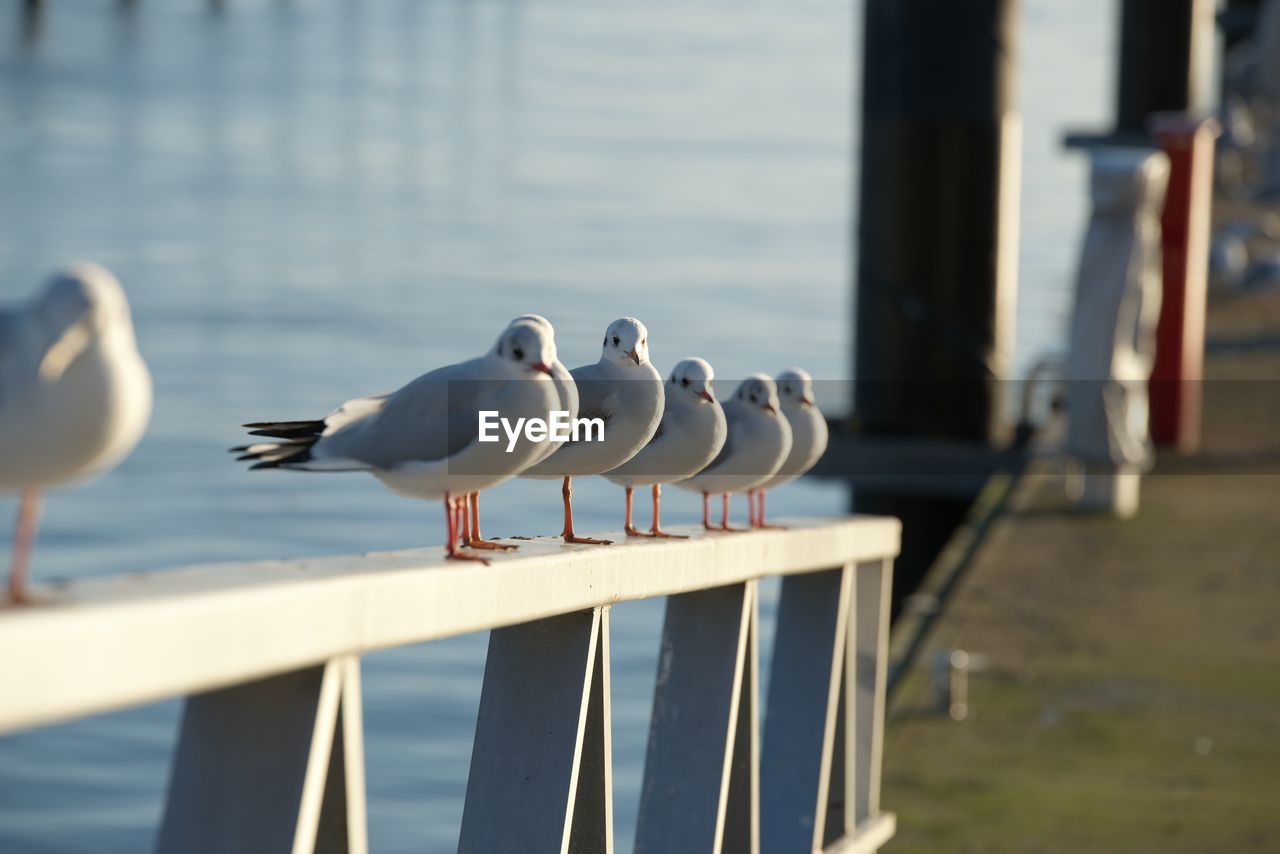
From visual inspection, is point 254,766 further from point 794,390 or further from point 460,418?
point 794,390

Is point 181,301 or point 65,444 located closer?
point 65,444

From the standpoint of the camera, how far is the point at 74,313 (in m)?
1.81

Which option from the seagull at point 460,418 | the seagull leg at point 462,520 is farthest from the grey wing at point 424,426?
the seagull leg at point 462,520

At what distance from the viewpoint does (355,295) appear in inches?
937

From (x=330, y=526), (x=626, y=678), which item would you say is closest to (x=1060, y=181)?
(x=330, y=526)

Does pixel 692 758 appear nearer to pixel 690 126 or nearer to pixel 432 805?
pixel 432 805

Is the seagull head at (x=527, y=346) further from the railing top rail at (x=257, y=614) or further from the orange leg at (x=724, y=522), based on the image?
the orange leg at (x=724, y=522)

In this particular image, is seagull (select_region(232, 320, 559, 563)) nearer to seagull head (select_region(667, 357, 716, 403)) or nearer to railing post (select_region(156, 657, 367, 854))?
railing post (select_region(156, 657, 367, 854))

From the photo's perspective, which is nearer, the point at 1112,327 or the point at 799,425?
the point at 799,425

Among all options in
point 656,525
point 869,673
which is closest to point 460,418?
point 656,525

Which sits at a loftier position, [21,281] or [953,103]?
[953,103]

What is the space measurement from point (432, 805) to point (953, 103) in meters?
7.54

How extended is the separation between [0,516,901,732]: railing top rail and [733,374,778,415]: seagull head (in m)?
0.43

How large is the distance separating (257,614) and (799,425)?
1702 mm
